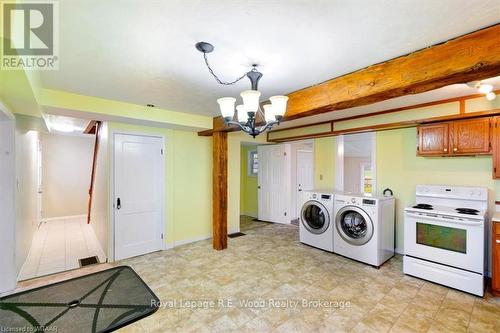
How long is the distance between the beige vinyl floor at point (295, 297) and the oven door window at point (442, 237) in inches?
19.7

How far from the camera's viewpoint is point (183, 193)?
4.41 m

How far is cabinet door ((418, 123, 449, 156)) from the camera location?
316cm

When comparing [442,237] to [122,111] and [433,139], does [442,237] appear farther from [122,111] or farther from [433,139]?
[122,111]

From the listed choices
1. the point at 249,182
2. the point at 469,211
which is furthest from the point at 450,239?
the point at 249,182

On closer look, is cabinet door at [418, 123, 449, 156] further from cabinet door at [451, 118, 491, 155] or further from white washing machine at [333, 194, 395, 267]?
white washing machine at [333, 194, 395, 267]

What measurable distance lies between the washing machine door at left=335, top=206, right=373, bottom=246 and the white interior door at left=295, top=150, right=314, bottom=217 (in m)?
2.22

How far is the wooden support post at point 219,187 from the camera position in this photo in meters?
4.07

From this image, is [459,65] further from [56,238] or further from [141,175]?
[56,238]

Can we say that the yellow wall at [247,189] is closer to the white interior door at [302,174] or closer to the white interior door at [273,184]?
the white interior door at [273,184]

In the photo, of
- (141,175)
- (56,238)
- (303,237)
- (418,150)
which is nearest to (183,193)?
(141,175)

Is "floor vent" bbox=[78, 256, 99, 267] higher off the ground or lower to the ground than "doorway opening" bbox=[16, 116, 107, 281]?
lower

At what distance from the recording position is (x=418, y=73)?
5.75 feet
